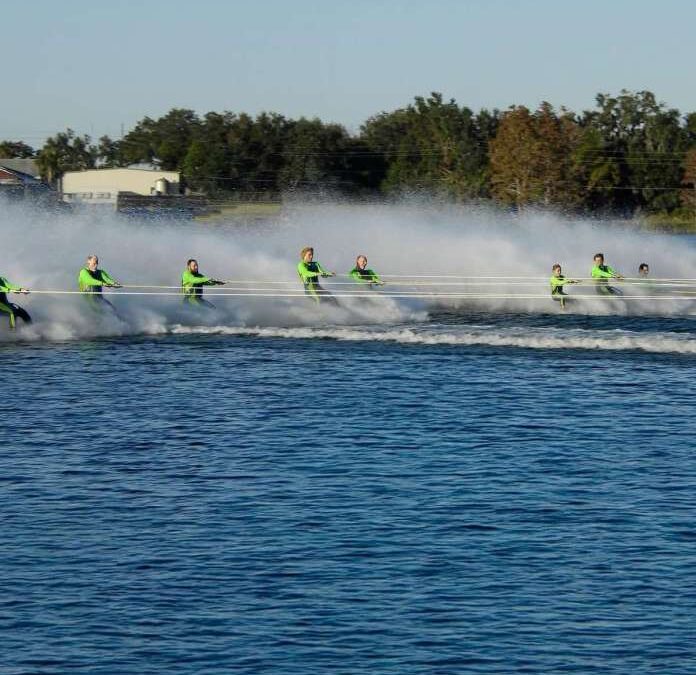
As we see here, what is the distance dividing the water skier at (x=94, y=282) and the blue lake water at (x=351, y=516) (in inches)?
158

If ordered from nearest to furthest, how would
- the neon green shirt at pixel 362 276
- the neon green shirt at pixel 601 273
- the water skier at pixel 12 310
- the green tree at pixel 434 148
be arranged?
the water skier at pixel 12 310, the neon green shirt at pixel 362 276, the neon green shirt at pixel 601 273, the green tree at pixel 434 148

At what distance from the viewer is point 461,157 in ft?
442

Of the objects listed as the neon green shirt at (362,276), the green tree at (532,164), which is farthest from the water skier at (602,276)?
the green tree at (532,164)

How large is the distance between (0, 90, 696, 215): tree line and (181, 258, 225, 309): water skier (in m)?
83.8

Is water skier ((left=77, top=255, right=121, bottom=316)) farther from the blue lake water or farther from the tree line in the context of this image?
the tree line

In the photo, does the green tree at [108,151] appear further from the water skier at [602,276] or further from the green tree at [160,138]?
the water skier at [602,276]

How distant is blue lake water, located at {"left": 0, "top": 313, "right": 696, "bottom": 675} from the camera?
13.9m

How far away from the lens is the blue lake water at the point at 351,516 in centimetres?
1389

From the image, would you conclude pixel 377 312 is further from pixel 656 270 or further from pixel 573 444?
pixel 656 270

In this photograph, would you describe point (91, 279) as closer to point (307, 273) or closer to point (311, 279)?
point (307, 273)

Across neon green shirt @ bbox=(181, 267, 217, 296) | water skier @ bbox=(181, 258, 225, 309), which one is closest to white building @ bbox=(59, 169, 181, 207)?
water skier @ bbox=(181, 258, 225, 309)

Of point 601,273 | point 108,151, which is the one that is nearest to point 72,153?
point 108,151

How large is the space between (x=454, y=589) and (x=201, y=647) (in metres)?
2.88

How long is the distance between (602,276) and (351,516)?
2327cm
